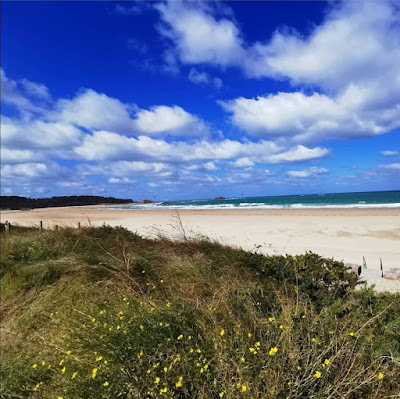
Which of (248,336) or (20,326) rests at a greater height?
(248,336)

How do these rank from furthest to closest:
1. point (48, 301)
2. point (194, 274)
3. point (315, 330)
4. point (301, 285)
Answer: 1. point (194, 274)
2. point (48, 301)
3. point (301, 285)
4. point (315, 330)

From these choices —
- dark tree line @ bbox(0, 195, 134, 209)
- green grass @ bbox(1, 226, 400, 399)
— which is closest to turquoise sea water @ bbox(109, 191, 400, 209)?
dark tree line @ bbox(0, 195, 134, 209)

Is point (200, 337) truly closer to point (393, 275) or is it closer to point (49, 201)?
point (393, 275)

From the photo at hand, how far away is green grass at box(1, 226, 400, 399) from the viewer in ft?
7.89

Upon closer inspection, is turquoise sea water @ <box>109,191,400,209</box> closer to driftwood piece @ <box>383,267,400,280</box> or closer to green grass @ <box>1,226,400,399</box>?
driftwood piece @ <box>383,267,400,280</box>

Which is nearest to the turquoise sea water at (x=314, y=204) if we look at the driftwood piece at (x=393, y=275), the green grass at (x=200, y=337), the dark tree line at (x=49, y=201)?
the dark tree line at (x=49, y=201)

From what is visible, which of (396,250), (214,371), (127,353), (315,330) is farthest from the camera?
(396,250)

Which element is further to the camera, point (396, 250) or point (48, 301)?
point (396, 250)

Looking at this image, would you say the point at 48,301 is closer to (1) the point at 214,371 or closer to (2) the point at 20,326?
(2) the point at 20,326

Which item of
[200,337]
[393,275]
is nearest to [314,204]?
[393,275]

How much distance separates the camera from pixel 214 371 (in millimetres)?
2453

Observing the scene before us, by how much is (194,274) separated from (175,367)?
7.49 feet

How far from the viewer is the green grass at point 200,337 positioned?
94.7 inches

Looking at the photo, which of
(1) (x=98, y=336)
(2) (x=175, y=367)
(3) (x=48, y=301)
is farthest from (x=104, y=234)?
(2) (x=175, y=367)
